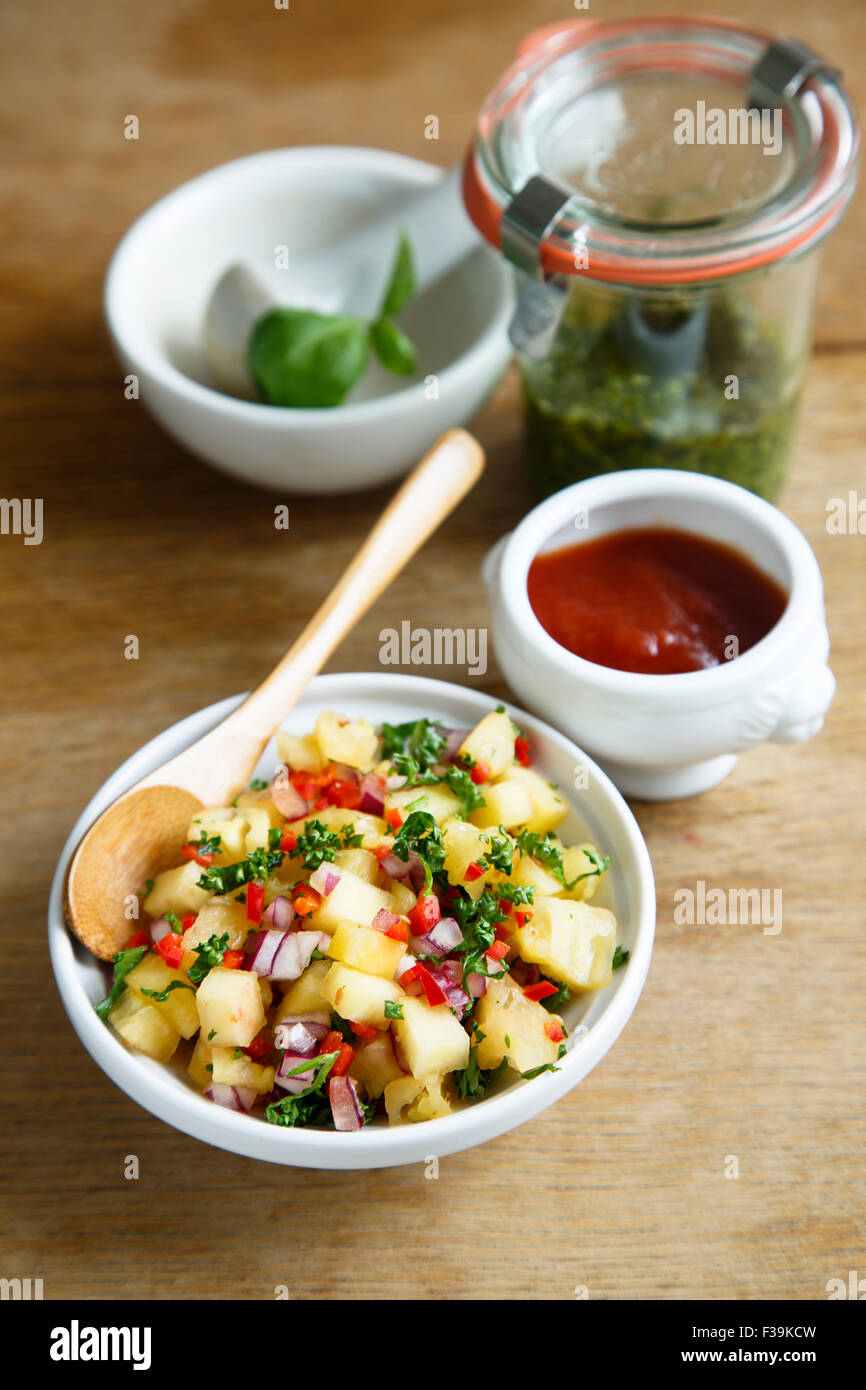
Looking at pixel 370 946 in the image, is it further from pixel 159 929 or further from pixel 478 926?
pixel 159 929

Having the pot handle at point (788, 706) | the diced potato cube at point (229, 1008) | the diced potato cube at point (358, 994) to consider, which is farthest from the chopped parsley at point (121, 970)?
the pot handle at point (788, 706)

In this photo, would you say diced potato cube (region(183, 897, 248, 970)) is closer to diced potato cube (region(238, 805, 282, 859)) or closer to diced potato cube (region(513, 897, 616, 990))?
diced potato cube (region(238, 805, 282, 859))

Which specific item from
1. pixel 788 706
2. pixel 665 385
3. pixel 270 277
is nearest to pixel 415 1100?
pixel 788 706

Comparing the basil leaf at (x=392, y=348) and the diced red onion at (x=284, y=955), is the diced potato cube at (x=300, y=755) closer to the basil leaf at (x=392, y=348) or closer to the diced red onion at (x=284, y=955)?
the diced red onion at (x=284, y=955)

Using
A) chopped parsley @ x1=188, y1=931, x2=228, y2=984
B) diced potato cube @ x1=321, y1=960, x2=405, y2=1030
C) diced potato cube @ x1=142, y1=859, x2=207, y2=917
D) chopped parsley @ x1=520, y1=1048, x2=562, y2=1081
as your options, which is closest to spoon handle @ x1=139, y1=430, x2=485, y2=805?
diced potato cube @ x1=142, y1=859, x2=207, y2=917

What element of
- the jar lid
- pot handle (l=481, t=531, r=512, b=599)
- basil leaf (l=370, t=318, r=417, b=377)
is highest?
the jar lid

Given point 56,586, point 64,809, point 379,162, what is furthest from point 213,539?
point 379,162
